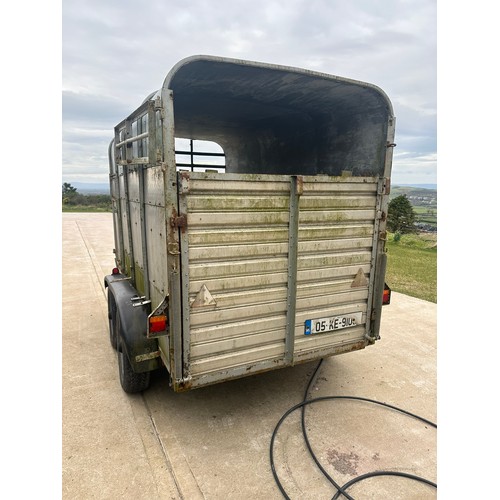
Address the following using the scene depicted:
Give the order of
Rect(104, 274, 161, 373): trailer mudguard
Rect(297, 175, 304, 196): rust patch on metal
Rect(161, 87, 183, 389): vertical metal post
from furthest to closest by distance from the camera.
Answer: Rect(104, 274, 161, 373): trailer mudguard
Rect(297, 175, 304, 196): rust patch on metal
Rect(161, 87, 183, 389): vertical metal post

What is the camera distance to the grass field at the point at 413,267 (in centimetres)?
825

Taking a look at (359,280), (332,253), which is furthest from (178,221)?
(359,280)

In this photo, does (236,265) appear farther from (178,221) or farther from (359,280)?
(359,280)

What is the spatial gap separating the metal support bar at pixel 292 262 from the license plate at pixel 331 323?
0.19m

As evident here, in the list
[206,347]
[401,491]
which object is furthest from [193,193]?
[401,491]

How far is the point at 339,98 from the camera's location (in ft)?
12.4

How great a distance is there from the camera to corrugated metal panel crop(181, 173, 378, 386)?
9.65 ft

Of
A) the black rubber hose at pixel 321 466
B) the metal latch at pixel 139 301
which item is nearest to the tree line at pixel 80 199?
the metal latch at pixel 139 301

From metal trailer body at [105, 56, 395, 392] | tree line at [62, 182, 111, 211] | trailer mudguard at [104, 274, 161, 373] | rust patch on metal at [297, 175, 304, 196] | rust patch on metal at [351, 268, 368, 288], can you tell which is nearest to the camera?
metal trailer body at [105, 56, 395, 392]

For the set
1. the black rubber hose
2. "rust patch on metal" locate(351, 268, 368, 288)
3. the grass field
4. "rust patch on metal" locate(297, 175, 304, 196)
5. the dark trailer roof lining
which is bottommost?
the black rubber hose

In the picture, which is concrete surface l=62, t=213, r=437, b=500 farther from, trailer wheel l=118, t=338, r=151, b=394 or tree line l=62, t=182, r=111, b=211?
tree line l=62, t=182, r=111, b=211

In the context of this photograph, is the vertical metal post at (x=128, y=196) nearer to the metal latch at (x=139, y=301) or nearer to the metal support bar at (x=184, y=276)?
the metal latch at (x=139, y=301)

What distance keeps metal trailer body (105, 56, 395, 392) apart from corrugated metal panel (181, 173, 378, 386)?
0.03ft

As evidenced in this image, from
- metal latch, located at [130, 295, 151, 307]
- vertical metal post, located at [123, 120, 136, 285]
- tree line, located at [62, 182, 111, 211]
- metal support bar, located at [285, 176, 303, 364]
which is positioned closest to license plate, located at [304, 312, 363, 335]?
metal support bar, located at [285, 176, 303, 364]
